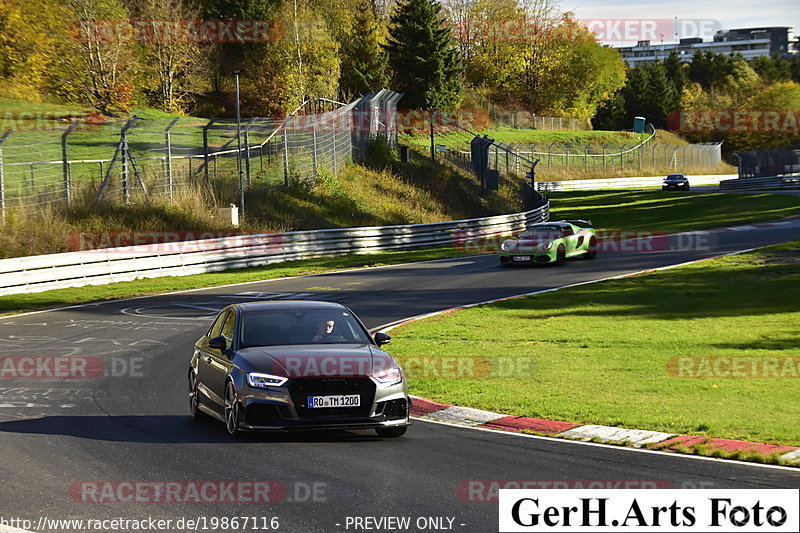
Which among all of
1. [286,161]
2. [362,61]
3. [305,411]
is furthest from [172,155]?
[362,61]

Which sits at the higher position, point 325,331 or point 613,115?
point 613,115

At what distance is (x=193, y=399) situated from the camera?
11.7m

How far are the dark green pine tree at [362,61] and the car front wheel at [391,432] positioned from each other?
77.3 m

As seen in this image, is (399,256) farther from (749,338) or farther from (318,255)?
(749,338)

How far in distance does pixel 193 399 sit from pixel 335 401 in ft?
8.15

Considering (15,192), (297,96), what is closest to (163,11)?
(297,96)

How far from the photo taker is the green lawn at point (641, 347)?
12031mm

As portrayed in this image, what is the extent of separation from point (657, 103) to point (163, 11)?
86.8m

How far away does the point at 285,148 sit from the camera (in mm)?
42531

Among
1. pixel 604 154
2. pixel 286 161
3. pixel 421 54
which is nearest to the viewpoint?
pixel 286 161

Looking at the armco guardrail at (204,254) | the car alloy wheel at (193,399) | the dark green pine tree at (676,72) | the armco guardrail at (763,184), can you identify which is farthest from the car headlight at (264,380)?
the dark green pine tree at (676,72)

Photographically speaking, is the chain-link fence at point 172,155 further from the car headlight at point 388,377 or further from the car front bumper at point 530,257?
the car headlight at point 388,377

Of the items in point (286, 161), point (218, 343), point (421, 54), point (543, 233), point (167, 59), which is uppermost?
point (421, 54)

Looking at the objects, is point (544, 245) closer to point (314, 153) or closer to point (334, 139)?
point (314, 153)
